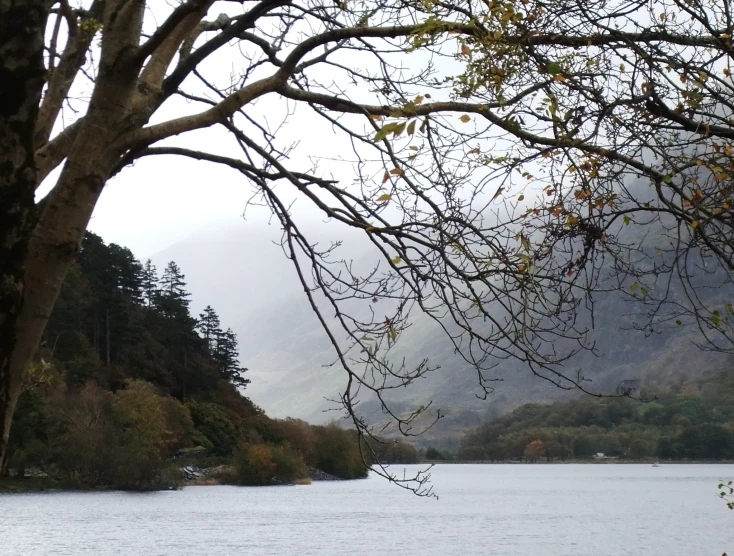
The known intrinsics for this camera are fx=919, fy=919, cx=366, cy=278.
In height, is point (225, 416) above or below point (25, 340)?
above

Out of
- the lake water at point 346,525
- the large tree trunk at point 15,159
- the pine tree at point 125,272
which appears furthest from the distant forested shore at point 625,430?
the large tree trunk at point 15,159

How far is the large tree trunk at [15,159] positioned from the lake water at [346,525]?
35.8m

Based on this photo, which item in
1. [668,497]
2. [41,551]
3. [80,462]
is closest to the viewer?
[41,551]

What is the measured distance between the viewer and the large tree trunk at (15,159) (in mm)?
4793

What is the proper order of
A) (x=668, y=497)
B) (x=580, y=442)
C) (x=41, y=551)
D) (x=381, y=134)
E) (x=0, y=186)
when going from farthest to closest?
(x=580, y=442) → (x=668, y=497) → (x=41, y=551) → (x=0, y=186) → (x=381, y=134)

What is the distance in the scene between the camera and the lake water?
41.8 metres

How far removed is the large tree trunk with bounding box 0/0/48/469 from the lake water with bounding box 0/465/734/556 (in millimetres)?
35777

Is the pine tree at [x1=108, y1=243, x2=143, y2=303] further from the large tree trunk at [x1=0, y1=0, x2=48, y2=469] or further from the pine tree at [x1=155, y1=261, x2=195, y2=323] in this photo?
the large tree trunk at [x1=0, y1=0, x2=48, y2=469]

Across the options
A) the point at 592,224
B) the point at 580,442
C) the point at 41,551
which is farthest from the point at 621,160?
the point at 580,442

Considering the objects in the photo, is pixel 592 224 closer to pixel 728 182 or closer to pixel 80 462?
pixel 728 182

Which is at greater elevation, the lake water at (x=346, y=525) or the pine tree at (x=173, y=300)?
the pine tree at (x=173, y=300)

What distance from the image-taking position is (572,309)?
6.07 meters

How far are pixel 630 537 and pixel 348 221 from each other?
47334mm

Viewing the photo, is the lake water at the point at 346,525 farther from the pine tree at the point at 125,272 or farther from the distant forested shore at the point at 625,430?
the distant forested shore at the point at 625,430
